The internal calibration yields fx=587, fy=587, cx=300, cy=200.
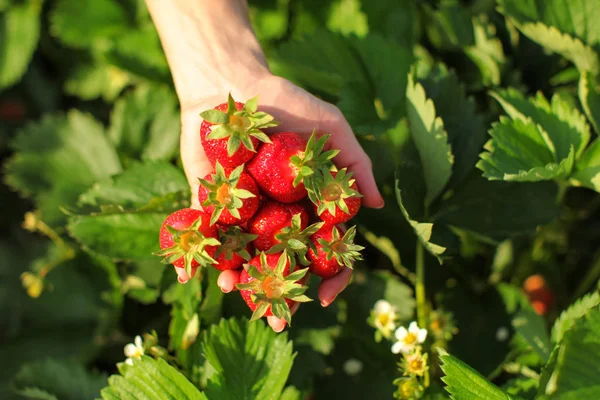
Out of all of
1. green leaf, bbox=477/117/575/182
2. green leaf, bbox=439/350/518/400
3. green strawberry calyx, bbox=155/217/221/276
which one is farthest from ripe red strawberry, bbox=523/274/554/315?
green strawberry calyx, bbox=155/217/221/276

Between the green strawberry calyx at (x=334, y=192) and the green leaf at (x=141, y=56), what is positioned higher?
the green strawberry calyx at (x=334, y=192)

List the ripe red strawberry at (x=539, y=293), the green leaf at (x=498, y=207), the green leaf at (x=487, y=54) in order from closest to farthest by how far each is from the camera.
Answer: the green leaf at (x=498, y=207) < the green leaf at (x=487, y=54) < the ripe red strawberry at (x=539, y=293)

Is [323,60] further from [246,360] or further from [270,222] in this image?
[246,360]

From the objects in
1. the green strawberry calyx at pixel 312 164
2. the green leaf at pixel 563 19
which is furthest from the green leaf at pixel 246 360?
the green leaf at pixel 563 19

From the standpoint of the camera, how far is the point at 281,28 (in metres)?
1.87

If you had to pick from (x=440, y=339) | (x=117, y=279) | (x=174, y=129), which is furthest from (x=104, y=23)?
(x=440, y=339)

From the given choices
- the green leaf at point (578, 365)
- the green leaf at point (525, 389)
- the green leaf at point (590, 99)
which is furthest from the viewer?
the green leaf at point (590, 99)

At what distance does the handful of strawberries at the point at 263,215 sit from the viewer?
923 mm

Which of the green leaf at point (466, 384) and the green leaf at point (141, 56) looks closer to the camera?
the green leaf at point (466, 384)

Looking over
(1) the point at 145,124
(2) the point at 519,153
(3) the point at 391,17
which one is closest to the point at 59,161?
(1) the point at 145,124

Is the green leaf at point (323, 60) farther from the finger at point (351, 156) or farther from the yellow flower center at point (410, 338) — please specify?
the yellow flower center at point (410, 338)

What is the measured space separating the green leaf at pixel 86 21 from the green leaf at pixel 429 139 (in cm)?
123

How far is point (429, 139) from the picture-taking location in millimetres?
1112

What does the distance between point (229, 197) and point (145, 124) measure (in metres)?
0.92
